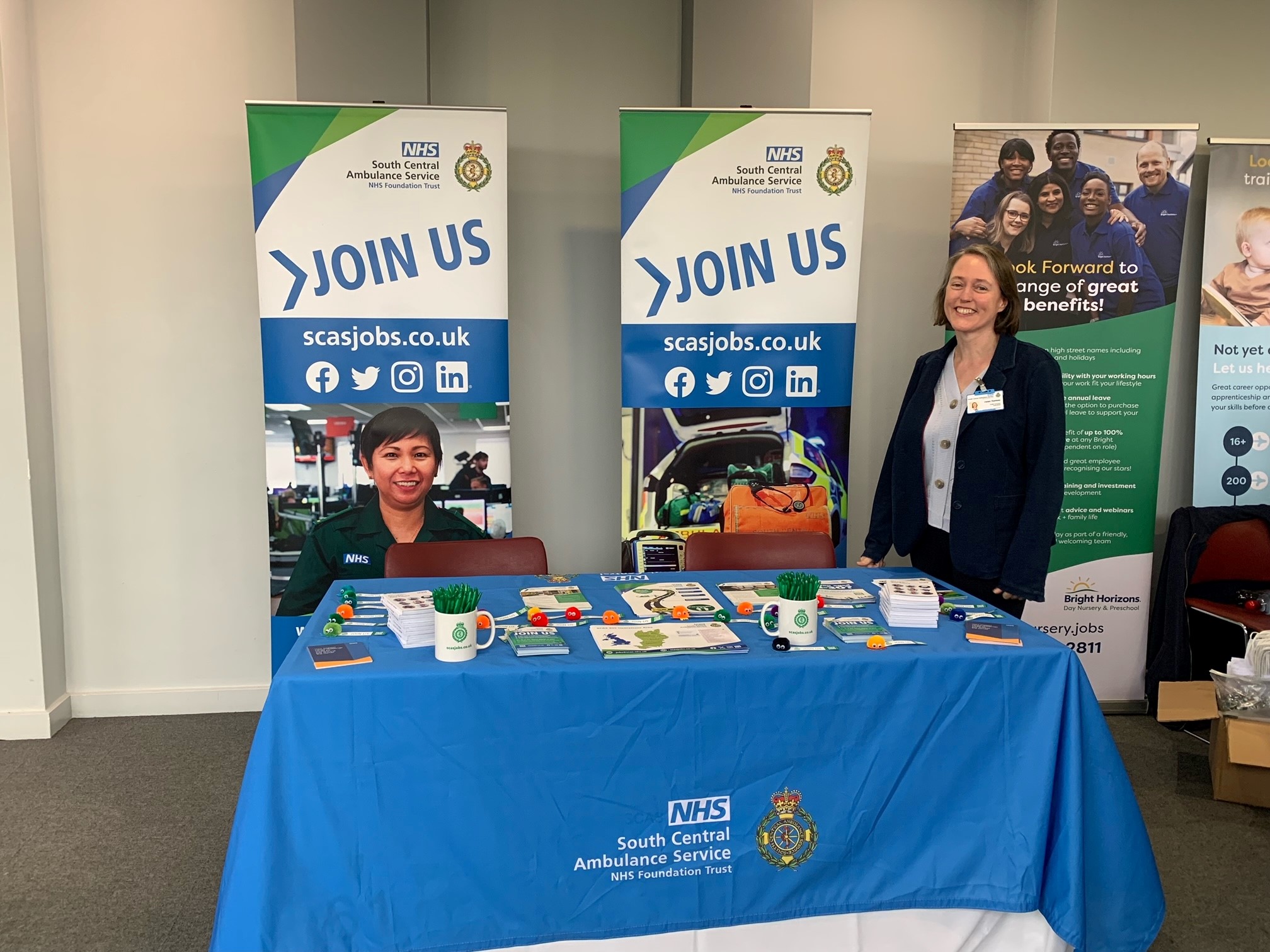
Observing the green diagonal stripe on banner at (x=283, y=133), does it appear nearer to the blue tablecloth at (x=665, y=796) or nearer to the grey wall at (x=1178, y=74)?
the blue tablecloth at (x=665, y=796)

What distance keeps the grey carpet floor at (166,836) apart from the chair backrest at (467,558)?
96 centimetres

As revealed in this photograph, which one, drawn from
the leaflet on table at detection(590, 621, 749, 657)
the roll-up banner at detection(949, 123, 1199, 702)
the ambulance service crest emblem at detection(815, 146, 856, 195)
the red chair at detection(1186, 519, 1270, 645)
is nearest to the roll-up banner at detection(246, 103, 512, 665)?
the ambulance service crest emblem at detection(815, 146, 856, 195)

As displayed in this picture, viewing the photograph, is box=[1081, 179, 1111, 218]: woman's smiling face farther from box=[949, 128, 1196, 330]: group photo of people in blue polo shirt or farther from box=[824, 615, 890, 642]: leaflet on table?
box=[824, 615, 890, 642]: leaflet on table

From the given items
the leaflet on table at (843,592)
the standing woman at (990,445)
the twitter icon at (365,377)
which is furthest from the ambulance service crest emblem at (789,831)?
the twitter icon at (365,377)

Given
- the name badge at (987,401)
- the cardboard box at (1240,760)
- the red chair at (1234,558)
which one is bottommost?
the cardboard box at (1240,760)

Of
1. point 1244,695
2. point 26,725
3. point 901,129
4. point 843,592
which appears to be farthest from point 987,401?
point 26,725

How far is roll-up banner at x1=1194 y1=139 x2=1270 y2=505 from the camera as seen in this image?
3.64 meters

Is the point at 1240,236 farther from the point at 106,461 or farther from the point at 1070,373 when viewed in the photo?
the point at 106,461

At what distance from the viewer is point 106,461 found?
365cm

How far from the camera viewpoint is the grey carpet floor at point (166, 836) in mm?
2240

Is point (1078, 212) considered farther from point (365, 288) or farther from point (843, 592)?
point (365, 288)

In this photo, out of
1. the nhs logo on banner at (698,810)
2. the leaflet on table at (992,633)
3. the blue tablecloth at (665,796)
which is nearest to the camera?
the blue tablecloth at (665,796)

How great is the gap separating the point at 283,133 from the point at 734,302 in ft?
5.45

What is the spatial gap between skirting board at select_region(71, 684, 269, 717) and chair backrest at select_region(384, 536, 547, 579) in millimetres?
1473
